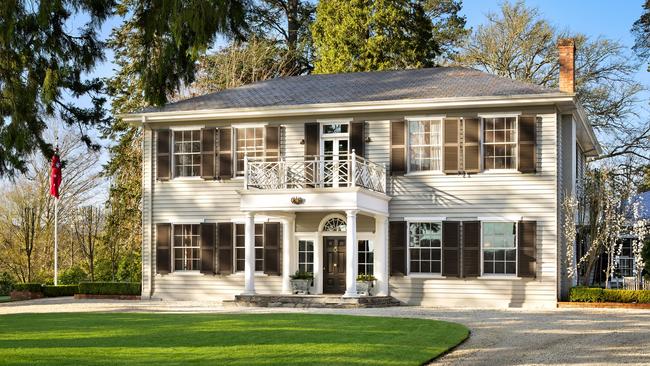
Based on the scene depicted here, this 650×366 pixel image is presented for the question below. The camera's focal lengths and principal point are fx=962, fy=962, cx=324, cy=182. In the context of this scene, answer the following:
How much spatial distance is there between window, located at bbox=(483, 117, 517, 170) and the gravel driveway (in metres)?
4.67

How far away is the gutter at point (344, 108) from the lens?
26.0 metres

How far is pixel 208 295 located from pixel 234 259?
1.43 metres

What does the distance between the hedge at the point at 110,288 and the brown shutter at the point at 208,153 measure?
444cm

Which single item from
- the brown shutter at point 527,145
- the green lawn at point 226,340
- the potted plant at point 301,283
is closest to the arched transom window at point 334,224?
the potted plant at point 301,283

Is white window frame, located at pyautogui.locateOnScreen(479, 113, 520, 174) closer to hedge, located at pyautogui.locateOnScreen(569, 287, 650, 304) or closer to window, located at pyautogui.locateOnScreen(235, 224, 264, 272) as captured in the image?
hedge, located at pyautogui.locateOnScreen(569, 287, 650, 304)

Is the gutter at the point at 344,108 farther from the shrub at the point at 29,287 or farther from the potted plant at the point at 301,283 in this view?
the shrub at the point at 29,287

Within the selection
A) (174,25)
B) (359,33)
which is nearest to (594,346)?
(174,25)

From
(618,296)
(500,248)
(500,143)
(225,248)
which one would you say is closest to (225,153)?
(225,248)

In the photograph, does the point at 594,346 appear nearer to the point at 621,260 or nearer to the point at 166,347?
the point at 166,347

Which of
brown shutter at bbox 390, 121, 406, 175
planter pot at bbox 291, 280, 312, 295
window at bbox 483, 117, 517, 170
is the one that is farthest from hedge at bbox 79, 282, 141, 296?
window at bbox 483, 117, 517, 170

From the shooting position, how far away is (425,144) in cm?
2736

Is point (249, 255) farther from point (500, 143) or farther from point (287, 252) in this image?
point (500, 143)

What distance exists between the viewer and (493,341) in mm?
15977

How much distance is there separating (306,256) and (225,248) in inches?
97.8
